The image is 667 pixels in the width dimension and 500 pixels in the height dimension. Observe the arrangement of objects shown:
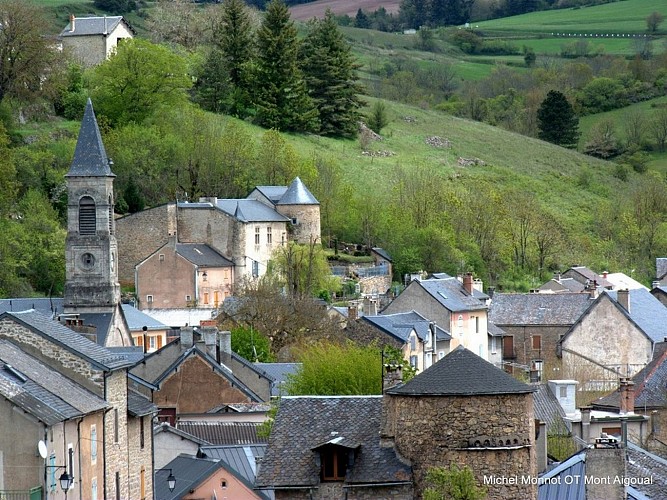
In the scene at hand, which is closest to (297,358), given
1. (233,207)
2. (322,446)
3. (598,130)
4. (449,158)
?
(233,207)

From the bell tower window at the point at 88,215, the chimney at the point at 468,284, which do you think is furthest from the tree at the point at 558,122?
the bell tower window at the point at 88,215

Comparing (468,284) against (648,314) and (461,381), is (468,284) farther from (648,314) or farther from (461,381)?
(461,381)

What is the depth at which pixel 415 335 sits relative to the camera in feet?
224

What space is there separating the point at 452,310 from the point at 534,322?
14.1 ft

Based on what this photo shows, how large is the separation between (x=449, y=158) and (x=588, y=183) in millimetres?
12194

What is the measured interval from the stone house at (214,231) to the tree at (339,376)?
34608 mm

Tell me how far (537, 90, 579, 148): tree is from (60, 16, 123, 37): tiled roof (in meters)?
54.9

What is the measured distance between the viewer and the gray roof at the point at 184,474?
38.4 meters

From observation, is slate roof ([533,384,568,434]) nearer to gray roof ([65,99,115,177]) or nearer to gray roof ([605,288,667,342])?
gray roof ([605,288,667,342])

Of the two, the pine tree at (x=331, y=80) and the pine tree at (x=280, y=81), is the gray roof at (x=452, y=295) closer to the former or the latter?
the pine tree at (x=280, y=81)

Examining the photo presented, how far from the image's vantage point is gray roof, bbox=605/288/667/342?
2889 inches

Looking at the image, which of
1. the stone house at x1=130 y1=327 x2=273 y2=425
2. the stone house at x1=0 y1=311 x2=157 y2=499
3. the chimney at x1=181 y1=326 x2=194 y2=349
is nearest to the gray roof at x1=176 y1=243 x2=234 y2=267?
the chimney at x1=181 y1=326 x2=194 y2=349

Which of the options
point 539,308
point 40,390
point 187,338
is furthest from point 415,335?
point 40,390

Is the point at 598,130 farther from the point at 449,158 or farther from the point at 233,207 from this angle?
the point at 233,207
